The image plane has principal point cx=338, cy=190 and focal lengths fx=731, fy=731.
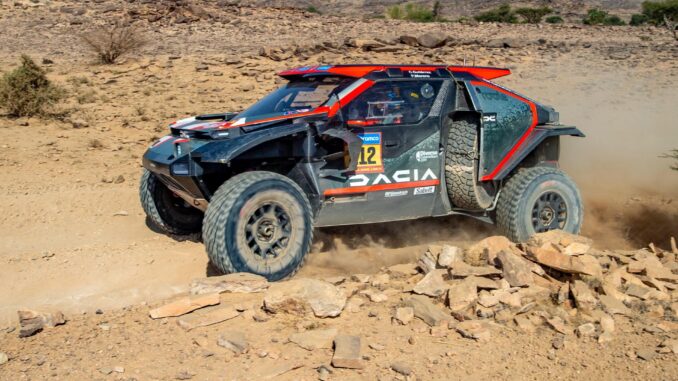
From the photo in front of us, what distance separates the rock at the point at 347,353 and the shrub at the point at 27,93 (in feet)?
34.3

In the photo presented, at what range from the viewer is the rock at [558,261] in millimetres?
5926

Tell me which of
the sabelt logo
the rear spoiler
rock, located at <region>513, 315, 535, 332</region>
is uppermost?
the rear spoiler

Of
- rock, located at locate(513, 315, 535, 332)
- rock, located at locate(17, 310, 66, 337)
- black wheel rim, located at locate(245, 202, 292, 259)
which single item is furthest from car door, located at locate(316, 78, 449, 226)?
rock, located at locate(17, 310, 66, 337)

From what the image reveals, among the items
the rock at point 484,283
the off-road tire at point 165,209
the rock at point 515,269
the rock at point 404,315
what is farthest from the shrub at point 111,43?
the rock at point 404,315

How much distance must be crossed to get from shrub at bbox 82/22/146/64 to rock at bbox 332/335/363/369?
15.9 metres

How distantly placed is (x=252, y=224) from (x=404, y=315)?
5.17ft

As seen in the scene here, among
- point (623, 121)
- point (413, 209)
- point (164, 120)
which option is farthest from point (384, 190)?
point (623, 121)

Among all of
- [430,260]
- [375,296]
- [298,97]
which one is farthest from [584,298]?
[298,97]

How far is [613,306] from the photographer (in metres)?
5.52

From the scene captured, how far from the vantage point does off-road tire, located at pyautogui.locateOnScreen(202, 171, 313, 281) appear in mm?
5914

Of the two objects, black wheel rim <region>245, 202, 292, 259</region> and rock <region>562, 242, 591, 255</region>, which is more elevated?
black wheel rim <region>245, 202, 292, 259</region>

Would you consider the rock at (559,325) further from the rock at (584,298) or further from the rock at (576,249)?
the rock at (576,249)

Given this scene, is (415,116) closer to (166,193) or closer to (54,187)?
(166,193)

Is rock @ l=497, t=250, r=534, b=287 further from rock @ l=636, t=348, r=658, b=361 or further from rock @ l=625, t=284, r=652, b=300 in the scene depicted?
rock @ l=636, t=348, r=658, b=361
